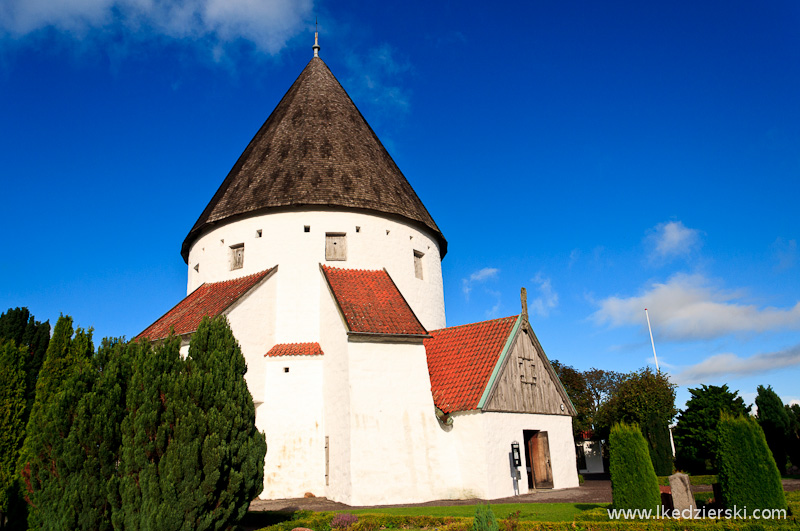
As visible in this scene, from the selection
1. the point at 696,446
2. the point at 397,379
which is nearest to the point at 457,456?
the point at 397,379

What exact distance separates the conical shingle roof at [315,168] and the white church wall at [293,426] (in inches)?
216

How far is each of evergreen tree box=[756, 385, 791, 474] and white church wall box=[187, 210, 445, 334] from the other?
17808mm

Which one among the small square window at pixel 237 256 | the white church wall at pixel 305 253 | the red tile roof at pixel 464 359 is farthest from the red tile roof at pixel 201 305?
the red tile roof at pixel 464 359

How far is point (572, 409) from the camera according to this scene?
19.4m

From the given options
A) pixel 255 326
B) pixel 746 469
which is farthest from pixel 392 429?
pixel 746 469

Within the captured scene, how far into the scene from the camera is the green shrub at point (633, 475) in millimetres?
9328

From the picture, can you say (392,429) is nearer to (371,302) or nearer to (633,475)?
(371,302)

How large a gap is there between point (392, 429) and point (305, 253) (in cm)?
651

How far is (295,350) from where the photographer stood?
54.7 ft

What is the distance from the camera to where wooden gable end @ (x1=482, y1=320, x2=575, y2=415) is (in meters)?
16.2

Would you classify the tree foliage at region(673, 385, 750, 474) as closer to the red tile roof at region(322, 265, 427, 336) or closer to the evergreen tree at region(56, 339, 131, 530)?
the red tile roof at region(322, 265, 427, 336)

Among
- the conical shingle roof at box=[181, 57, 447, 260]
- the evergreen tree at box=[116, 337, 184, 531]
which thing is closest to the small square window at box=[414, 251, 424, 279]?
the conical shingle roof at box=[181, 57, 447, 260]

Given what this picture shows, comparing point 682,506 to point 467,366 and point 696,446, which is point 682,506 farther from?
point 696,446

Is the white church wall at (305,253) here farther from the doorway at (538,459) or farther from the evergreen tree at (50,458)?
the evergreen tree at (50,458)
